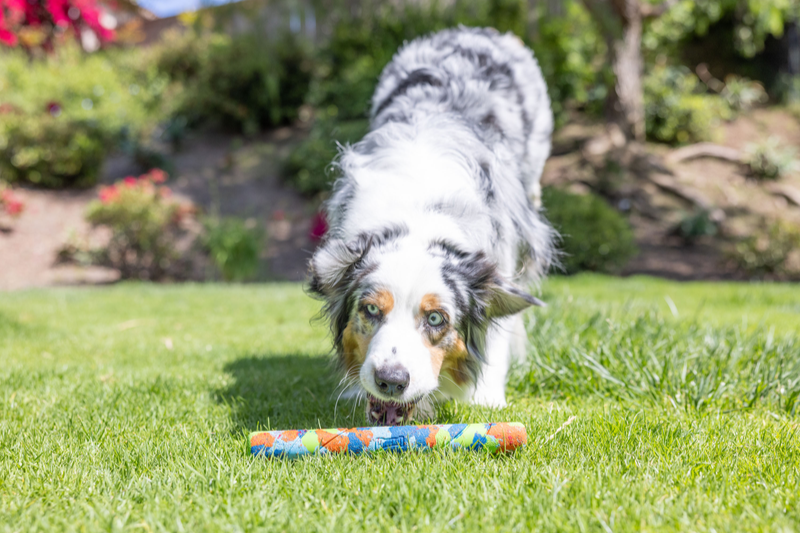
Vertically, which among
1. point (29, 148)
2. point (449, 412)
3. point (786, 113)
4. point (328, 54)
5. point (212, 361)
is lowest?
point (212, 361)

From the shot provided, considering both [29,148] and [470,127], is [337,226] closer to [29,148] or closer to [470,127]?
[470,127]

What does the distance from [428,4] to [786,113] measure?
8.52 metres

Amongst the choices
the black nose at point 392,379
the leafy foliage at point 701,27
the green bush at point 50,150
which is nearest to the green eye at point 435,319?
the black nose at point 392,379

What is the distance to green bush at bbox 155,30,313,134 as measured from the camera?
45.2 ft

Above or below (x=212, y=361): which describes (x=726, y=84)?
above

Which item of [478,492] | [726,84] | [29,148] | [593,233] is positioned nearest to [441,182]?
[478,492]

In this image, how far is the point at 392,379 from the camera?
2328 mm

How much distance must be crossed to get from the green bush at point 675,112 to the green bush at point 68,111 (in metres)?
11.1

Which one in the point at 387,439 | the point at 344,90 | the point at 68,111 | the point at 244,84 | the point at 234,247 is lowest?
the point at 234,247

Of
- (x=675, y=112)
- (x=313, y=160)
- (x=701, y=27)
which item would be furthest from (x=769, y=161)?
(x=313, y=160)

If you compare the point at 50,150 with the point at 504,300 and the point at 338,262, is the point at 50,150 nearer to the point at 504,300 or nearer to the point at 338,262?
the point at 338,262

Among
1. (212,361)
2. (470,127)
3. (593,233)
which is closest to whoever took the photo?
(470,127)

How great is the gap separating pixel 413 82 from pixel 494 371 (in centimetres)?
195

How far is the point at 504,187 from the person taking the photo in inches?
131
